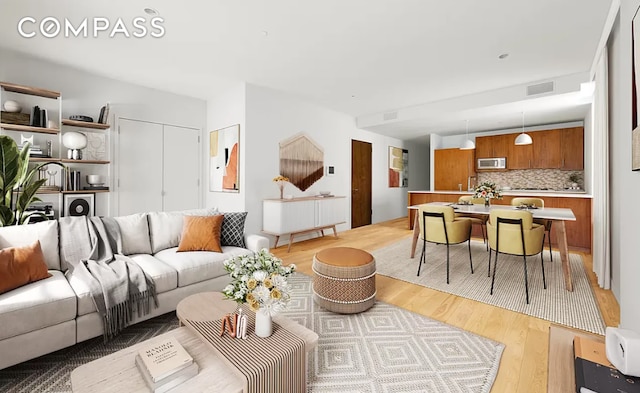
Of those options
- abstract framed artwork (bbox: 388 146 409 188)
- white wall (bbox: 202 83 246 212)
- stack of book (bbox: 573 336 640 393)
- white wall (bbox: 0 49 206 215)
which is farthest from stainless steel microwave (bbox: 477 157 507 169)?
stack of book (bbox: 573 336 640 393)

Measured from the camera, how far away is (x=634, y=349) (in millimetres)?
863

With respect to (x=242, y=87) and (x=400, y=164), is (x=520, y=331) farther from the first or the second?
(x=400, y=164)

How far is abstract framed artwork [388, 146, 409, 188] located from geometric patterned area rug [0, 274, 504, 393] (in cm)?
633

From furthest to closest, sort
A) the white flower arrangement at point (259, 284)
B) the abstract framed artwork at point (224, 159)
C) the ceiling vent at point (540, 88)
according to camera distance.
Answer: the abstract framed artwork at point (224, 159), the ceiling vent at point (540, 88), the white flower arrangement at point (259, 284)

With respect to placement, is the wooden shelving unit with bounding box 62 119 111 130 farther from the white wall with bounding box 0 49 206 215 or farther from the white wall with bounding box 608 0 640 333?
the white wall with bounding box 608 0 640 333

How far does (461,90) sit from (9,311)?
602 cm

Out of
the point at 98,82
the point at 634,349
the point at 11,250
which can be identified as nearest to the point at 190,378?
the point at 634,349

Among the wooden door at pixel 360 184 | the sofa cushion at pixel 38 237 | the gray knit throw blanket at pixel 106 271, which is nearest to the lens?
the gray knit throw blanket at pixel 106 271

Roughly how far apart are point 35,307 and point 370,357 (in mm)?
2152

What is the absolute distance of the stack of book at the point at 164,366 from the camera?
1.18 meters

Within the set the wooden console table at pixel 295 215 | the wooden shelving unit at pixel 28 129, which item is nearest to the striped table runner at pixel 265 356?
the wooden console table at pixel 295 215

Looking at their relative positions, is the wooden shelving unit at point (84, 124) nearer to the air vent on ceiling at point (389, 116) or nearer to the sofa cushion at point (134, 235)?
the sofa cushion at point (134, 235)

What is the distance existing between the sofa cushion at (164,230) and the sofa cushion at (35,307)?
3.06 feet

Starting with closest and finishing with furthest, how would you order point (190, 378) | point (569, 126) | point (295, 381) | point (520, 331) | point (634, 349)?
point (634, 349)
point (190, 378)
point (295, 381)
point (520, 331)
point (569, 126)
